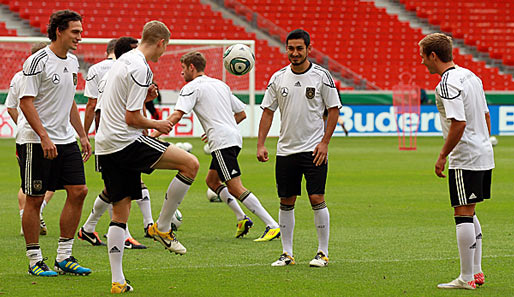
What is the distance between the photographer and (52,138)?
7.09 m

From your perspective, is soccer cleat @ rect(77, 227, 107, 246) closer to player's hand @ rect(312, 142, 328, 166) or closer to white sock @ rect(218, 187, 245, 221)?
white sock @ rect(218, 187, 245, 221)

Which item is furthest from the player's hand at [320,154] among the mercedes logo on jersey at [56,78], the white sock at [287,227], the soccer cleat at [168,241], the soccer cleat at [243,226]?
the mercedes logo on jersey at [56,78]

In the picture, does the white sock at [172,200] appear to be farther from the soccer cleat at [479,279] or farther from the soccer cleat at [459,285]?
the soccer cleat at [479,279]

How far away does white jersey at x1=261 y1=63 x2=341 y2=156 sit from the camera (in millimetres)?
7641

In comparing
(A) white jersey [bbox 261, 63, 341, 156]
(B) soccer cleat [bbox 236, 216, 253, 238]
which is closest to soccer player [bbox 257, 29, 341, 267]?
(A) white jersey [bbox 261, 63, 341, 156]

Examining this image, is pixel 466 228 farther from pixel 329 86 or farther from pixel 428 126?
pixel 428 126

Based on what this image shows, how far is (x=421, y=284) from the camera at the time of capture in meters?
6.70

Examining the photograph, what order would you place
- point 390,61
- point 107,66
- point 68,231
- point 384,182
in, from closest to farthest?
point 68,231 < point 107,66 < point 384,182 < point 390,61

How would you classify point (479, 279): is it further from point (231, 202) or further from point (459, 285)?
point (231, 202)

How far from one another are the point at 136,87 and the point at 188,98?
2.82m

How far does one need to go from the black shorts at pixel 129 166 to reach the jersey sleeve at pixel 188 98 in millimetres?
2273

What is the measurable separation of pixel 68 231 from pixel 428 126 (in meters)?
25.1

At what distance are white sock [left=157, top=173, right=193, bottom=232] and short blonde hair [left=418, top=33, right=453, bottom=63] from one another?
2.19m

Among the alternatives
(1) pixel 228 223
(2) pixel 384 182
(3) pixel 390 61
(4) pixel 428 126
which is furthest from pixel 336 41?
(1) pixel 228 223
